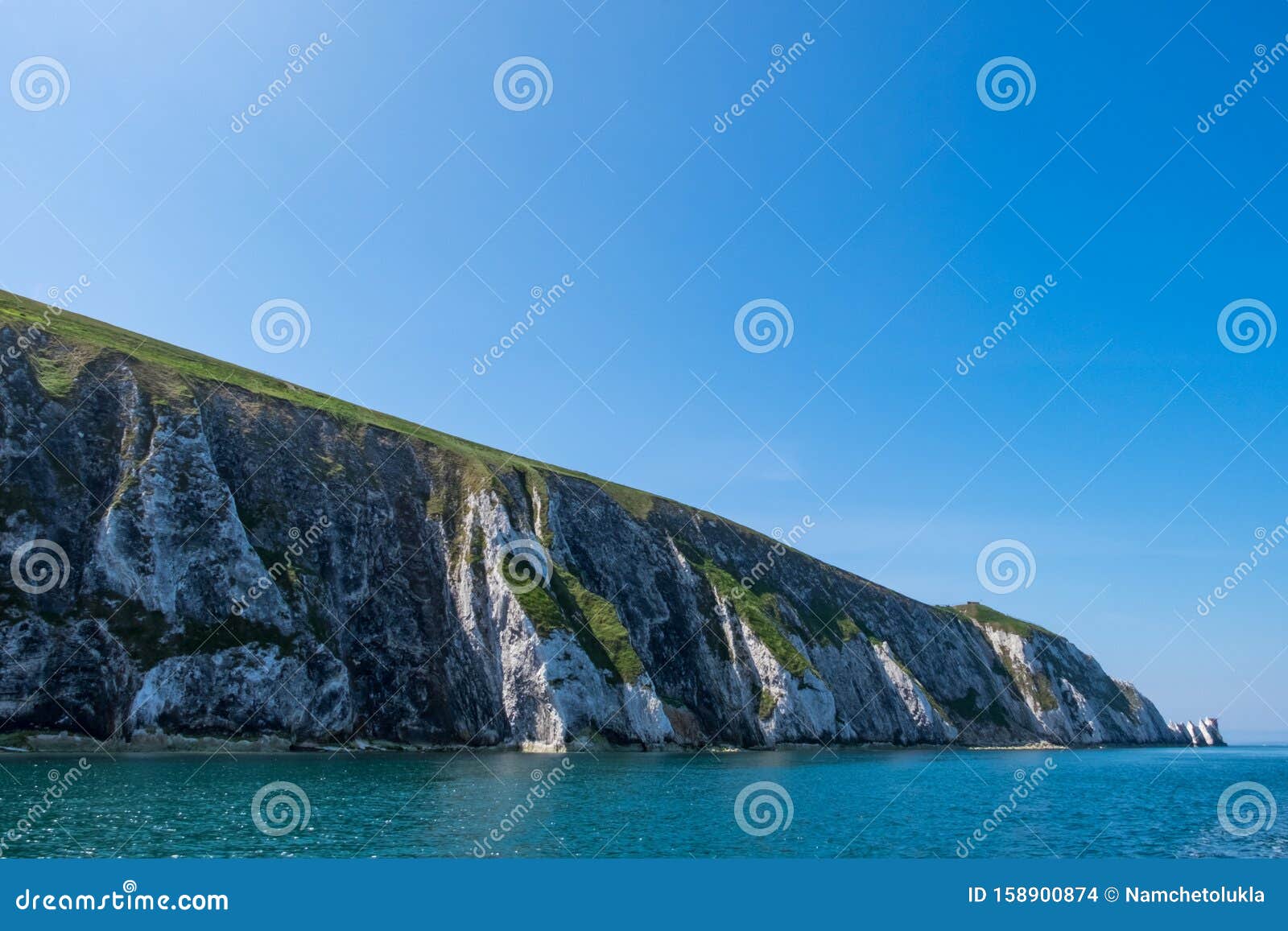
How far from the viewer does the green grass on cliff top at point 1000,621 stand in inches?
7362

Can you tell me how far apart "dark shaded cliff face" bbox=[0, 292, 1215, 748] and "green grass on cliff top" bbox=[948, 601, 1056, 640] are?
60524mm

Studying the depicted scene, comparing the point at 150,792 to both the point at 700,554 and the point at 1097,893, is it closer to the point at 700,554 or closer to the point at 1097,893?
the point at 1097,893

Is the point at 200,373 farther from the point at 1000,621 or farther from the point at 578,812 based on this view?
the point at 1000,621

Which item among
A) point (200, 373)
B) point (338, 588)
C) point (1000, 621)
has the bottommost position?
point (1000, 621)

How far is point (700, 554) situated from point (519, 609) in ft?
158

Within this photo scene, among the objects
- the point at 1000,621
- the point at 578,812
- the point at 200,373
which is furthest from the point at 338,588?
the point at 1000,621

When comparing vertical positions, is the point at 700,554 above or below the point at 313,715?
above

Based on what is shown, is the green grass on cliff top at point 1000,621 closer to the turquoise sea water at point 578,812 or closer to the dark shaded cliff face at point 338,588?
the dark shaded cliff face at point 338,588

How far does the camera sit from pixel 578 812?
3916 cm

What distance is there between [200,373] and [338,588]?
106ft

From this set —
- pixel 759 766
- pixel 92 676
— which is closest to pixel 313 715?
pixel 92 676

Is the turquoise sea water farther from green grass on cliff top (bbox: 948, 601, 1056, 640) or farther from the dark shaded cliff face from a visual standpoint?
green grass on cliff top (bbox: 948, 601, 1056, 640)

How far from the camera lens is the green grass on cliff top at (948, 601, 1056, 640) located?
187000 millimetres

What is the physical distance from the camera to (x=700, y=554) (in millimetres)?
130875
